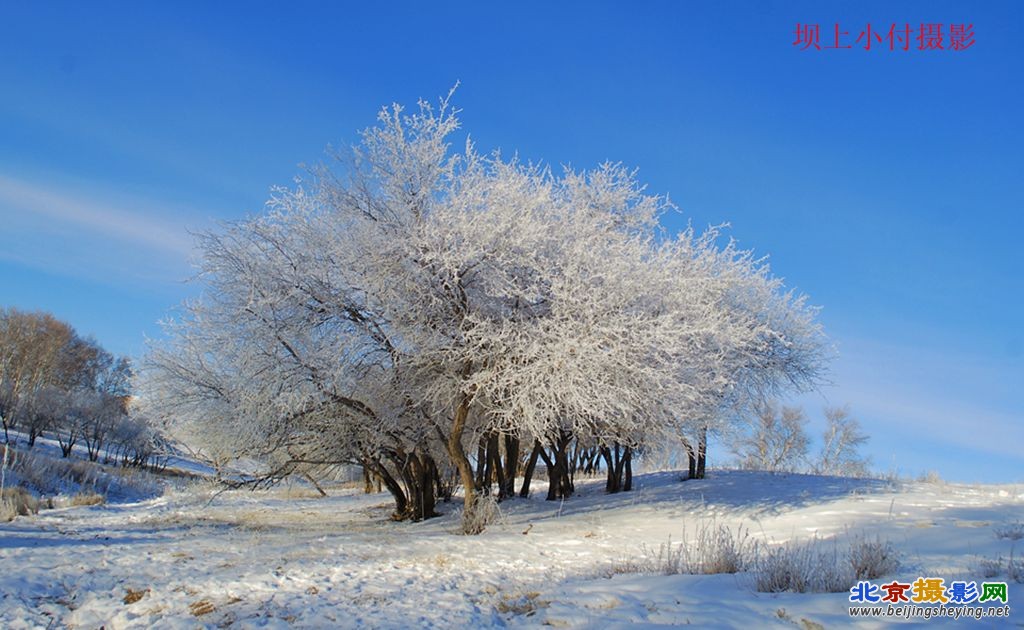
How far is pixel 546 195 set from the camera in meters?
13.0

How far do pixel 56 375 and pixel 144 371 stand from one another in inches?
2363

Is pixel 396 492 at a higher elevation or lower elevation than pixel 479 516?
lower

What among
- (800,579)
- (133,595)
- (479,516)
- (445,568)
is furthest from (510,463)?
(800,579)

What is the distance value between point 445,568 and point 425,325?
5.18 meters

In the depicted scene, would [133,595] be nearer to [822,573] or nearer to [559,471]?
[822,573]

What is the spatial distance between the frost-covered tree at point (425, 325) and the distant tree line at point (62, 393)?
3172 cm

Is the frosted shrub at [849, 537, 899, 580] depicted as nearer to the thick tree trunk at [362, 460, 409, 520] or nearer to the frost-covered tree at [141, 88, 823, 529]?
the frost-covered tree at [141, 88, 823, 529]

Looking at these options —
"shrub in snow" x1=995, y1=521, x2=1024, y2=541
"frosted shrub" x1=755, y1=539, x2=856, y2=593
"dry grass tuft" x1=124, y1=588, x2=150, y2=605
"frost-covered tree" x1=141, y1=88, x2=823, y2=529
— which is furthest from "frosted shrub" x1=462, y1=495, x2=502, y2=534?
"shrub in snow" x1=995, y1=521, x2=1024, y2=541

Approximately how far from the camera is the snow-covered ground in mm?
5910

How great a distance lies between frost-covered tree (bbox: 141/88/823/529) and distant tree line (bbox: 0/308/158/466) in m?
31.7

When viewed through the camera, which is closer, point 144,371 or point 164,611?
point 164,611

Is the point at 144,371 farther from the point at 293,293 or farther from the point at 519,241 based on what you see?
the point at 519,241

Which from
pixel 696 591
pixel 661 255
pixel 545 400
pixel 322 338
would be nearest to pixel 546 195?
pixel 661 255

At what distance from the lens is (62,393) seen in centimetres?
5256
